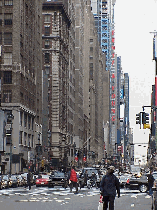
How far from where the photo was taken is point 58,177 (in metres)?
54.9

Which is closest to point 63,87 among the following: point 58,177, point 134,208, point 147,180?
point 58,177

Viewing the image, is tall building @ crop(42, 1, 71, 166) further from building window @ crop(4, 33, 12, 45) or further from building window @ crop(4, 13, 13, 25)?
building window @ crop(4, 13, 13, 25)

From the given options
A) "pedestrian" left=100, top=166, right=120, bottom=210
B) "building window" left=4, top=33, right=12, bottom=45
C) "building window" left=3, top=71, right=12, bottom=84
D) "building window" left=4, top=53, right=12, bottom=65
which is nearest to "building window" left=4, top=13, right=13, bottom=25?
"building window" left=4, top=33, right=12, bottom=45

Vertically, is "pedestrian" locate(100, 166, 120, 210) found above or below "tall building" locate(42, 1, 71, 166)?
below

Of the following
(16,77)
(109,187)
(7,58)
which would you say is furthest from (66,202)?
(7,58)

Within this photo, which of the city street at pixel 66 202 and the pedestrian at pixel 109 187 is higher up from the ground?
the pedestrian at pixel 109 187

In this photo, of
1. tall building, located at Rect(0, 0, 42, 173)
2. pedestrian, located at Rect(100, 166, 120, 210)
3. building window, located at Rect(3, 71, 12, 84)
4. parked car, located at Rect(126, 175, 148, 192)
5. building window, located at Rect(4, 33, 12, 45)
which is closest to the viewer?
pedestrian, located at Rect(100, 166, 120, 210)

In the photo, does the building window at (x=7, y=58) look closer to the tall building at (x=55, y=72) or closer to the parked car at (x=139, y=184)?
the tall building at (x=55, y=72)

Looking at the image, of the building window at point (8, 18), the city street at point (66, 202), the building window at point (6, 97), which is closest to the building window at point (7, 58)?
the building window at point (6, 97)

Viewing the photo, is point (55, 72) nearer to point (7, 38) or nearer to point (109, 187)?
point (7, 38)

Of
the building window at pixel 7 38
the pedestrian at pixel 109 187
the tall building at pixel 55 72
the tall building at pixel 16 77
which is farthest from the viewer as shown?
the tall building at pixel 55 72

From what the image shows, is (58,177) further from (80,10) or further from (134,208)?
(80,10)

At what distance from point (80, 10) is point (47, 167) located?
214ft

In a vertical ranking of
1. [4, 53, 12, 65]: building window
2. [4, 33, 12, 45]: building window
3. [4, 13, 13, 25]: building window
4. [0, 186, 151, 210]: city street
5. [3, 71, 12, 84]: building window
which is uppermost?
[4, 13, 13, 25]: building window
